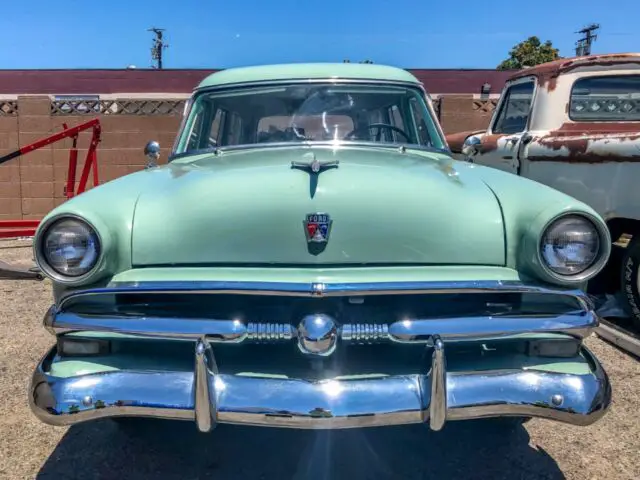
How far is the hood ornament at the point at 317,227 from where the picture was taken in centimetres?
211

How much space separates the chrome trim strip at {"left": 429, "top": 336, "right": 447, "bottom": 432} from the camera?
193 centimetres

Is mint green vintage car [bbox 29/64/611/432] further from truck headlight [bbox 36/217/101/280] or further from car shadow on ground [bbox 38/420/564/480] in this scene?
car shadow on ground [bbox 38/420/564/480]

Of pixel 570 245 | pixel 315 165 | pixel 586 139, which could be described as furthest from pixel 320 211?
pixel 586 139

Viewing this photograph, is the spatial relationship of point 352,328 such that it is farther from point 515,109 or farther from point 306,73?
point 515,109

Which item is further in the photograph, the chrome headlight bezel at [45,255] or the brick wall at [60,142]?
the brick wall at [60,142]

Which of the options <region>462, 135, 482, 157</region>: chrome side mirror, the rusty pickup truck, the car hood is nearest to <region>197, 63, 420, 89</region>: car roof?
<region>462, 135, 482, 157</region>: chrome side mirror

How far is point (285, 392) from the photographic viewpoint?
6.40 feet

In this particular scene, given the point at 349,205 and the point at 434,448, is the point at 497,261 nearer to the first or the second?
the point at 349,205

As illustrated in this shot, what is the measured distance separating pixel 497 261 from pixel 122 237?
1.28m

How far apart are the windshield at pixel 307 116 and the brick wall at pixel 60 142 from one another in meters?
5.29

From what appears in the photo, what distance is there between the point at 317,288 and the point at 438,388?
1.58 feet

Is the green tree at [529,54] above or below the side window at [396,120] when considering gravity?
above

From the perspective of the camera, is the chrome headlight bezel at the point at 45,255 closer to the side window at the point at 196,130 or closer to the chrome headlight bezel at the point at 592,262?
the side window at the point at 196,130

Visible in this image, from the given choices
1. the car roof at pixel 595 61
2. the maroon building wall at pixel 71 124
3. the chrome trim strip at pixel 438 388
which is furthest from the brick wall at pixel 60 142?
the chrome trim strip at pixel 438 388
